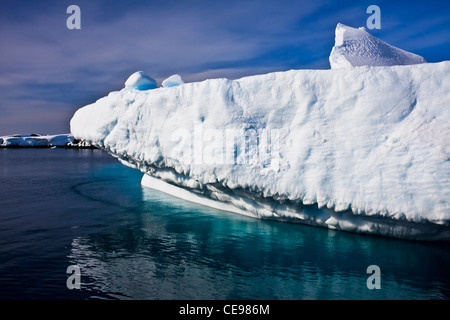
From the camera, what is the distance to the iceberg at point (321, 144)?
5816 mm

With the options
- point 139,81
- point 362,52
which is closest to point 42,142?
point 139,81

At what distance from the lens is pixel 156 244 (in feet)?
20.0

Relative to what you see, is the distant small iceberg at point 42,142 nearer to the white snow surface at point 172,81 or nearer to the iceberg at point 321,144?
the white snow surface at point 172,81

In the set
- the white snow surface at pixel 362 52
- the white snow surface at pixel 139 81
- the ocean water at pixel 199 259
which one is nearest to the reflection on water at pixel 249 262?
the ocean water at pixel 199 259

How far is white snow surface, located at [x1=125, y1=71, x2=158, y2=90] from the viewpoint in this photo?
34.9 ft

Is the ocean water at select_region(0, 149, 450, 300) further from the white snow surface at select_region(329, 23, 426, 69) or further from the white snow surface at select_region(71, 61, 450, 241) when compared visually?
the white snow surface at select_region(329, 23, 426, 69)

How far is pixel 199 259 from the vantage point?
211 inches

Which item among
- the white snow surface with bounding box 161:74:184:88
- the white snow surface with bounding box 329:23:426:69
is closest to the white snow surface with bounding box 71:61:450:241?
the white snow surface with bounding box 329:23:426:69

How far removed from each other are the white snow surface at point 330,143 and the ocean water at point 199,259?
0.56 metres

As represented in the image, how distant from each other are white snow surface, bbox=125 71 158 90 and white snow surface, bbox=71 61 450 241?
240 cm

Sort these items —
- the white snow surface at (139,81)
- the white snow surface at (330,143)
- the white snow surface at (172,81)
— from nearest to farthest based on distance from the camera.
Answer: the white snow surface at (330,143) → the white snow surface at (139,81) → the white snow surface at (172,81)

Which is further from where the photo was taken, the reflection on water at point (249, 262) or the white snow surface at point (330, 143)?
the white snow surface at point (330, 143)

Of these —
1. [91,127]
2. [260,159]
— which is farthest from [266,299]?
[91,127]

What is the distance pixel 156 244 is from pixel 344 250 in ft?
10.5
